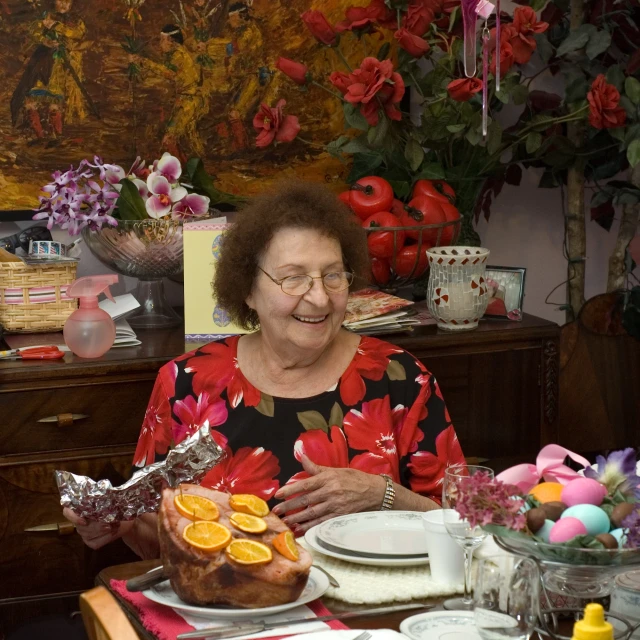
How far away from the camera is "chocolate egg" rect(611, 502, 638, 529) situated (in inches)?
47.5

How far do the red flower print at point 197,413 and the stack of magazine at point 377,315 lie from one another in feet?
1.87

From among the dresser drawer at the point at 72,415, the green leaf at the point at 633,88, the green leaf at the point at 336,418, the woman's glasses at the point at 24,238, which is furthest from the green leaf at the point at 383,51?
the green leaf at the point at 336,418

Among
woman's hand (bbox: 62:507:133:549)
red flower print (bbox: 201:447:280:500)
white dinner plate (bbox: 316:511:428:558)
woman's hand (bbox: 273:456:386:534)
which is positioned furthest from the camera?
red flower print (bbox: 201:447:280:500)

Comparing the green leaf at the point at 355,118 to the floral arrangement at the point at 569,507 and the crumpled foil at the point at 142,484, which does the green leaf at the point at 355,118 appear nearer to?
the crumpled foil at the point at 142,484

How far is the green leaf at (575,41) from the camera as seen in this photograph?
2.82 meters

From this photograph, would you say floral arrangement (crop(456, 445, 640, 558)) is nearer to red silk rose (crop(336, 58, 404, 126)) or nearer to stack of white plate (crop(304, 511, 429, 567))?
stack of white plate (crop(304, 511, 429, 567))

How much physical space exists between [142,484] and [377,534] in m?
0.35

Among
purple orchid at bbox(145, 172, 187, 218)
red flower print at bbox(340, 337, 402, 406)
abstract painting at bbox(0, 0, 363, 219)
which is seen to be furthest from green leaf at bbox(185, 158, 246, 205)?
red flower print at bbox(340, 337, 402, 406)

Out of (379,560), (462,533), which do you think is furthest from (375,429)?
(462,533)

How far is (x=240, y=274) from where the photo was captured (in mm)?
2094

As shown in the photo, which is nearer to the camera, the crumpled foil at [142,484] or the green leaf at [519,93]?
the crumpled foil at [142,484]

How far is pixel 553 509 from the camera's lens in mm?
1233

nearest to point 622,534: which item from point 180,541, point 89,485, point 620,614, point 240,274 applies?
point 620,614

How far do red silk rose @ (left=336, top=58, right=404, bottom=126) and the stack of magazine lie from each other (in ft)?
1.43
